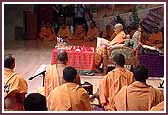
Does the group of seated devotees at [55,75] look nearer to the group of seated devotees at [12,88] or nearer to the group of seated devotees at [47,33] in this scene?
the group of seated devotees at [12,88]

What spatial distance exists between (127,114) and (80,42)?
26.4 feet

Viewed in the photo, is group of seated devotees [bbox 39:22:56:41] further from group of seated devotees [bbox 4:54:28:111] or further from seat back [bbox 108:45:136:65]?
group of seated devotees [bbox 4:54:28:111]

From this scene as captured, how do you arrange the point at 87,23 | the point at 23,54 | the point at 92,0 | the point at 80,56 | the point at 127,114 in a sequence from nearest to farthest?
1. the point at 127,114
2. the point at 92,0
3. the point at 80,56
4. the point at 23,54
5. the point at 87,23

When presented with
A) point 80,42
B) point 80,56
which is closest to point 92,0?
point 80,56

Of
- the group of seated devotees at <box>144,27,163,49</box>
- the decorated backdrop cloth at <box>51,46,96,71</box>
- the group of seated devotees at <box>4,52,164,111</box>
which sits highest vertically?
the group of seated devotees at <box>144,27,163,49</box>

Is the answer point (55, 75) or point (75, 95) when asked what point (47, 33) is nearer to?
point (55, 75)

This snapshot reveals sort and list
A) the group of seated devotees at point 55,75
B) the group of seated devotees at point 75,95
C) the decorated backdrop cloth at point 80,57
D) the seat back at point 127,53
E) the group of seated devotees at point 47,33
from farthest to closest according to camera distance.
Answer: the group of seated devotees at point 47,33 → the decorated backdrop cloth at point 80,57 → the seat back at point 127,53 → the group of seated devotees at point 55,75 → the group of seated devotees at point 75,95

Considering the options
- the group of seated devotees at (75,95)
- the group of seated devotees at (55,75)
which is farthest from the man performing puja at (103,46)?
the group of seated devotees at (75,95)

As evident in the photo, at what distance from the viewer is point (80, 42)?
32.9 ft

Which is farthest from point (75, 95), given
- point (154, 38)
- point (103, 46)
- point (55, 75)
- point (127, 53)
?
point (154, 38)

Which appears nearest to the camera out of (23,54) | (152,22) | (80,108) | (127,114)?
(127,114)

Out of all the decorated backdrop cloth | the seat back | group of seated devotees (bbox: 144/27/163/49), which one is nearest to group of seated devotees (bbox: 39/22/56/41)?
group of seated devotees (bbox: 144/27/163/49)

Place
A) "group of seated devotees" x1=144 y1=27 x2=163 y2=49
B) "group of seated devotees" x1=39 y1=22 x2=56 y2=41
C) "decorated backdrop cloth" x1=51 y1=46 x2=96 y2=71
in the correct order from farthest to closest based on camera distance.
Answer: "group of seated devotees" x1=39 y1=22 x2=56 y2=41 → "group of seated devotees" x1=144 y1=27 x2=163 y2=49 → "decorated backdrop cloth" x1=51 y1=46 x2=96 y2=71

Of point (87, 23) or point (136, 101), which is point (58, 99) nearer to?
point (136, 101)
